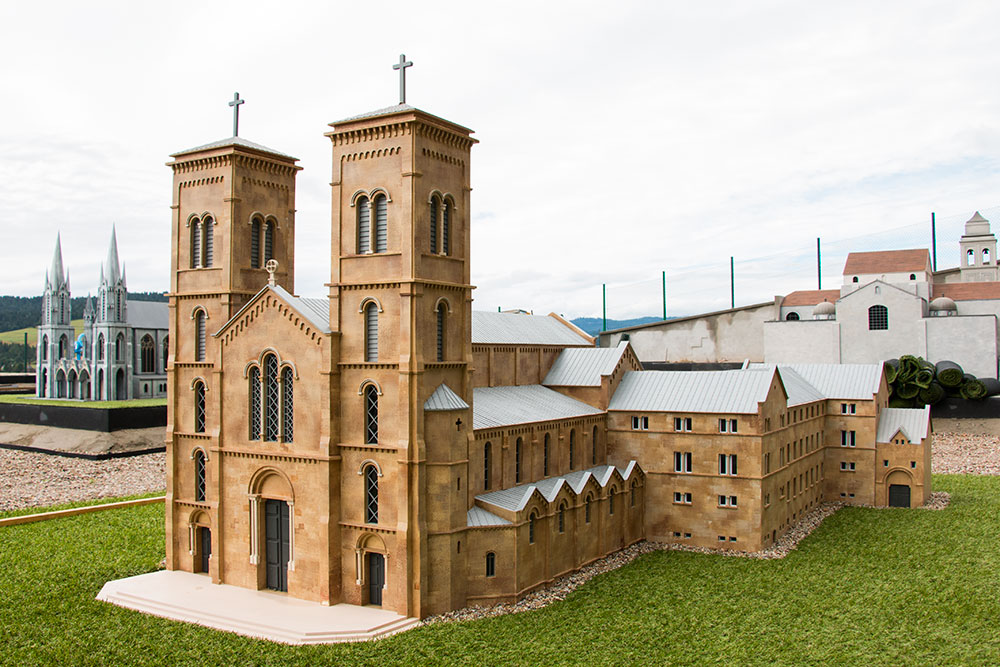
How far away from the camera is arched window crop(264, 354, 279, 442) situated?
109 ft

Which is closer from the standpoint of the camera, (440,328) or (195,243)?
(440,328)

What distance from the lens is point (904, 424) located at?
49.2m

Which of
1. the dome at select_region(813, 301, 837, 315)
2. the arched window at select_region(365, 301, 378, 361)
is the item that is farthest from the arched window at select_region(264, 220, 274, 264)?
the dome at select_region(813, 301, 837, 315)

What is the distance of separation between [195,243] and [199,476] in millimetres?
10802

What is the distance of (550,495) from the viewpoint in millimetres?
34188

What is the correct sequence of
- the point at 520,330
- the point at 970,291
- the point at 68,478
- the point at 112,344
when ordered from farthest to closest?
1. the point at 112,344
2. the point at 970,291
3. the point at 68,478
4. the point at 520,330

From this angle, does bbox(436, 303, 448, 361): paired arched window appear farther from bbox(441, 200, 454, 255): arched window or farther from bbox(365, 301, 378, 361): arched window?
bbox(365, 301, 378, 361): arched window

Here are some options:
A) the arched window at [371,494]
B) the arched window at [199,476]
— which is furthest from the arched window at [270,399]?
the arched window at [199,476]

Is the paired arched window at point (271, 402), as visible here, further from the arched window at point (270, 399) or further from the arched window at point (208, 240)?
the arched window at point (208, 240)

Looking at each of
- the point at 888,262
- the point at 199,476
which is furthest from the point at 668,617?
the point at 888,262

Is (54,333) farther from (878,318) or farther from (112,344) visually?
(878,318)

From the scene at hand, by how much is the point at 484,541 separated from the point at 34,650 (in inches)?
622

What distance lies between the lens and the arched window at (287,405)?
108ft

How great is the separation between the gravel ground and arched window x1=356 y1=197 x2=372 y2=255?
113ft
